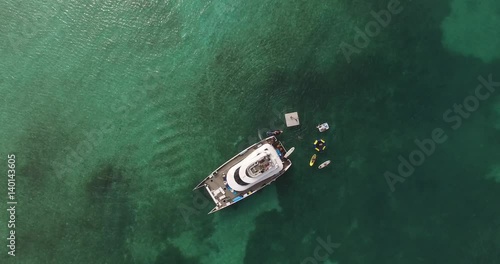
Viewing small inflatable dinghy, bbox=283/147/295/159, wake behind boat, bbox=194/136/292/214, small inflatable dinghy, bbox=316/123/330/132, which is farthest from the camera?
small inflatable dinghy, bbox=316/123/330/132

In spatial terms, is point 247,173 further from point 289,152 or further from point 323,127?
point 323,127

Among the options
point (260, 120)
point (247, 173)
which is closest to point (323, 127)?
point (260, 120)

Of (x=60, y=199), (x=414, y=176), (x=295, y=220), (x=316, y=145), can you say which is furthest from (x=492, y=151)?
(x=60, y=199)

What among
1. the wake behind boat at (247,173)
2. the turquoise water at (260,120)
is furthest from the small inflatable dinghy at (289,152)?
the turquoise water at (260,120)

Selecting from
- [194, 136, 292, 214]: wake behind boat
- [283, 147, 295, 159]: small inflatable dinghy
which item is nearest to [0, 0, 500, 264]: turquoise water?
[283, 147, 295, 159]: small inflatable dinghy

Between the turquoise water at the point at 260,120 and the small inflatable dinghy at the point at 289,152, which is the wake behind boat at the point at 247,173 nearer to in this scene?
the small inflatable dinghy at the point at 289,152

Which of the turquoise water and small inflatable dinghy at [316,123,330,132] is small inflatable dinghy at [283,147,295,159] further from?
small inflatable dinghy at [316,123,330,132]

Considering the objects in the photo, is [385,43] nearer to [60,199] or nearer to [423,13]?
[423,13]

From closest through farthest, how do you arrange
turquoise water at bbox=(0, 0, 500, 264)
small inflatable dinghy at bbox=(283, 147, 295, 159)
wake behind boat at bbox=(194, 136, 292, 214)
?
wake behind boat at bbox=(194, 136, 292, 214) < small inflatable dinghy at bbox=(283, 147, 295, 159) < turquoise water at bbox=(0, 0, 500, 264)
